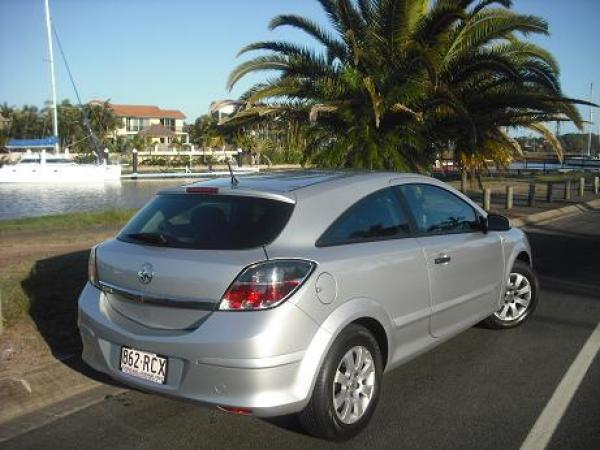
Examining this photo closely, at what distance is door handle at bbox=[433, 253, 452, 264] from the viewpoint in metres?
4.48

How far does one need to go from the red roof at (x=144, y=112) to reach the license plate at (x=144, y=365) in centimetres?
11884

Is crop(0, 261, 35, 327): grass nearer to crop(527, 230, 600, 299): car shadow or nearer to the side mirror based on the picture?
the side mirror

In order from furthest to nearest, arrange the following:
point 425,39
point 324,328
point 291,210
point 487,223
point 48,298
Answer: point 425,39 → point 48,298 → point 487,223 → point 291,210 → point 324,328

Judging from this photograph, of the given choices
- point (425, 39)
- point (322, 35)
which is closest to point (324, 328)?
point (425, 39)

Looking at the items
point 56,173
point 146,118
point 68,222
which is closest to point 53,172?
point 56,173

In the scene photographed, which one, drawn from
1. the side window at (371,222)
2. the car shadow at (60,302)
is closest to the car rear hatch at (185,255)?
the side window at (371,222)

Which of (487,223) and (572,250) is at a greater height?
(487,223)

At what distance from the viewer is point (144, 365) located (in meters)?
3.59

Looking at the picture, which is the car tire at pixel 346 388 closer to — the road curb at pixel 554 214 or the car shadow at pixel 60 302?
the car shadow at pixel 60 302

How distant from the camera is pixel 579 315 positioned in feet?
21.7

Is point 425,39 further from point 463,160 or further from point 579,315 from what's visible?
point 579,315

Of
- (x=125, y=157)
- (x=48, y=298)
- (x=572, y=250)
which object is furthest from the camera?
(x=125, y=157)

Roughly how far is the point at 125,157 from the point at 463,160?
6280 centimetres

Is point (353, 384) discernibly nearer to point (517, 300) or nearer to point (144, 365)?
point (144, 365)
